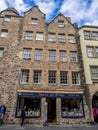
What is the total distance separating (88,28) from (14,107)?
15.3 meters

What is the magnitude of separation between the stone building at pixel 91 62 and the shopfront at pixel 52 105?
148 cm

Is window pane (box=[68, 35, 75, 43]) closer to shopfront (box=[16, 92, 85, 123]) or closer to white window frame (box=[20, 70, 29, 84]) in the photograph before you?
white window frame (box=[20, 70, 29, 84])

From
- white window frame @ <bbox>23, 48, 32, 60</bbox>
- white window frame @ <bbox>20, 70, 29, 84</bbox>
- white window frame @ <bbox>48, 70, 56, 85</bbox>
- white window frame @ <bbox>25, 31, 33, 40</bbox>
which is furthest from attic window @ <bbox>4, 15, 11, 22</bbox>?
white window frame @ <bbox>48, 70, 56, 85</bbox>

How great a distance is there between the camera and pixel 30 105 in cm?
1605

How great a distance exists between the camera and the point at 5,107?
14.6 meters

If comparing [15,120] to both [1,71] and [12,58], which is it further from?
[12,58]

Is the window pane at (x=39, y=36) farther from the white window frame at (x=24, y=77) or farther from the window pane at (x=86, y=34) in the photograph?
the window pane at (x=86, y=34)

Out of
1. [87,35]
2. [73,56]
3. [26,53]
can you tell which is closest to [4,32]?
[26,53]

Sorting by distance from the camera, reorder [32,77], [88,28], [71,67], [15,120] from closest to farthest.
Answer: [15,120] < [32,77] < [71,67] < [88,28]

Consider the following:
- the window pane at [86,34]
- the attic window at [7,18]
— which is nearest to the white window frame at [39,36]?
the attic window at [7,18]

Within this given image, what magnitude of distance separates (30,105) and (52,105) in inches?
107

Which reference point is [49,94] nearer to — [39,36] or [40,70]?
[40,70]

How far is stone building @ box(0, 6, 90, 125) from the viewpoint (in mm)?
15359

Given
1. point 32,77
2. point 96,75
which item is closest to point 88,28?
point 96,75
